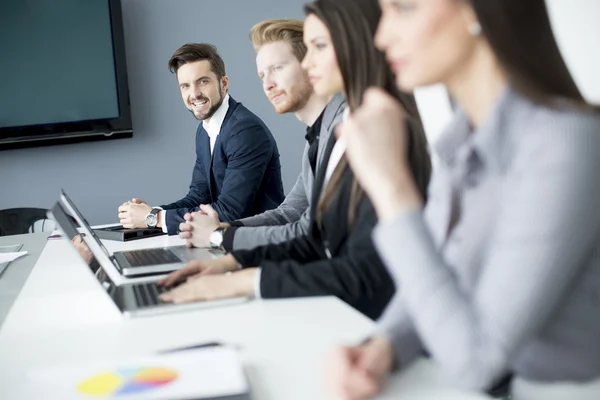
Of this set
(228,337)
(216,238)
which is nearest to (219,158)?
(216,238)

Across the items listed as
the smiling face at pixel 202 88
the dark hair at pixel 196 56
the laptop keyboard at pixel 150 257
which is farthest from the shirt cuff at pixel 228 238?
the dark hair at pixel 196 56

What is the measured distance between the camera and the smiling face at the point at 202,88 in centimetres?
328

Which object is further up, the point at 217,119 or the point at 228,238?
the point at 217,119

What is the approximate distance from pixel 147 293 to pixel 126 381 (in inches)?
23.4

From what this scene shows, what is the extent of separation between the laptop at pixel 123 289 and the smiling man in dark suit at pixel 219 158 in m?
0.74

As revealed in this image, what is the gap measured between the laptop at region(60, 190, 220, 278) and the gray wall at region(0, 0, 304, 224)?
222 cm

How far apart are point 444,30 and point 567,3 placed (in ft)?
7.33

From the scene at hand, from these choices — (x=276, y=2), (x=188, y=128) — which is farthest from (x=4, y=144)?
(x=276, y=2)

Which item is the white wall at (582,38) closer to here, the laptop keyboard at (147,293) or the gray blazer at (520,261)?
the laptop keyboard at (147,293)

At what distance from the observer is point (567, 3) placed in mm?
2861

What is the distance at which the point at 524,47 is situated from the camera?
85 cm

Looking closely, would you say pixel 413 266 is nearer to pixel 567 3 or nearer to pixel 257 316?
pixel 257 316

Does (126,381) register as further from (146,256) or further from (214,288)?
(146,256)

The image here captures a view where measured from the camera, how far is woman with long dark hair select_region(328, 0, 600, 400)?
0.79 m
